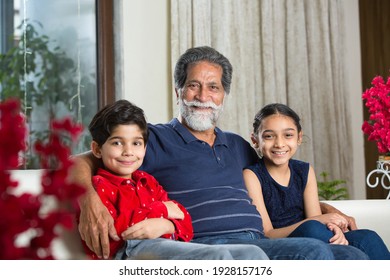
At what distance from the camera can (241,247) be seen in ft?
4.17

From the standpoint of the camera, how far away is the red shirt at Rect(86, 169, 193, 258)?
1381mm

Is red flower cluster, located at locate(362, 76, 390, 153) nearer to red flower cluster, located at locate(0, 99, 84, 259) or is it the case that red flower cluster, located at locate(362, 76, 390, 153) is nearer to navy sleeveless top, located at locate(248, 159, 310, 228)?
navy sleeveless top, located at locate(248, 159, 310, 228)

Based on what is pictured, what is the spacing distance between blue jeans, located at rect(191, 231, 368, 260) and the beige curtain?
7.38 ft

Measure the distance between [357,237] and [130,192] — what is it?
725 mm

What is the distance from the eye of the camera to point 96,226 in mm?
1287

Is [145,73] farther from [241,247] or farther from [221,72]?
[241,247]

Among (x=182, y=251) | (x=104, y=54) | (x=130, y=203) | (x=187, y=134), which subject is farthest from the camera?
(x=104, y=54)

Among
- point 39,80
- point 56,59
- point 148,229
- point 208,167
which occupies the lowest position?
point 148,229

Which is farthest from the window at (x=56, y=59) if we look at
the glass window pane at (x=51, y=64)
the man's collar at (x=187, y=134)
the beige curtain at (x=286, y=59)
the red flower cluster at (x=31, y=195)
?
the red flower cluster at (x=31, y=195)

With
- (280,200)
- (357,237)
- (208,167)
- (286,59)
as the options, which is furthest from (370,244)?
(286,59)

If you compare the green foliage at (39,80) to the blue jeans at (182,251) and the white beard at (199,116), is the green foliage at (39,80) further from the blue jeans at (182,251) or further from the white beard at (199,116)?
the blue jeans at (182,251)

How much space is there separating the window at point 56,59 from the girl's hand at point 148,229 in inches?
74.0

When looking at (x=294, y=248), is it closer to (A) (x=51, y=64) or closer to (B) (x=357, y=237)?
(B) (x=357, y=237)
